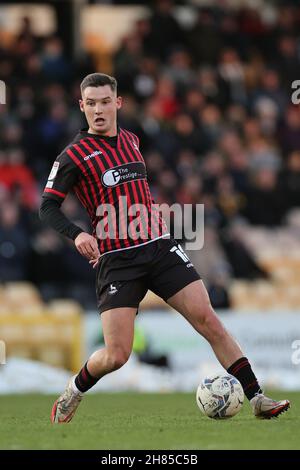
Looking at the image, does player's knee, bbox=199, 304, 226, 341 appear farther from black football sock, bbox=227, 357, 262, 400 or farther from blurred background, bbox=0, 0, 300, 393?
blurred background, bbox=0, 0, 300, 393

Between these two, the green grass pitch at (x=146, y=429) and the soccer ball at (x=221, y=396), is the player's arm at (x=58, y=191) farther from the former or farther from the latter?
the soccer ball at (x=221, y=396)

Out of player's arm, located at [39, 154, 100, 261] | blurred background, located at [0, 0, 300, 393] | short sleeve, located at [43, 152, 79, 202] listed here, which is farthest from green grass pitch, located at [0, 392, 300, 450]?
blurred background, located at [0, 0, 300, 393]

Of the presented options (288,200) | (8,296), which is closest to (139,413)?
(8,296)

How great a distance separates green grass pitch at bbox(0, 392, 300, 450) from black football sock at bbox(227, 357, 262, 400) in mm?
211

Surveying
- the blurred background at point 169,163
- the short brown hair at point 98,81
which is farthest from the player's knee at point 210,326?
the blurred background at point 169,163

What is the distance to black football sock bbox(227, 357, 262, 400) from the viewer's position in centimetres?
862

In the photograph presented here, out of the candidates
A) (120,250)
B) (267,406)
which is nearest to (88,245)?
(120,250)

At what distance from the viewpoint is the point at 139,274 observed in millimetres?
8602

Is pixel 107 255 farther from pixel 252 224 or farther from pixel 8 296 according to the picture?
pixel 252 224

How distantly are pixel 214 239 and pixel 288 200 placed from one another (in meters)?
2.41

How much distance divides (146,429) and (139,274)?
1.09 meters

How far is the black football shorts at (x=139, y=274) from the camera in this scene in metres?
8.56

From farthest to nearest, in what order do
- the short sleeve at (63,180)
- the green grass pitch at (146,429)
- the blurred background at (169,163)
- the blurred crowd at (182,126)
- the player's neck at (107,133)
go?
the blurred crowd at (182,126) → the blurred background at (169,163) → the player's neck at (107,133) → the short sleeve at (63,180) → the green grass pitch at (146,429)

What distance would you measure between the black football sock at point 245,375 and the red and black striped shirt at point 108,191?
103cm
